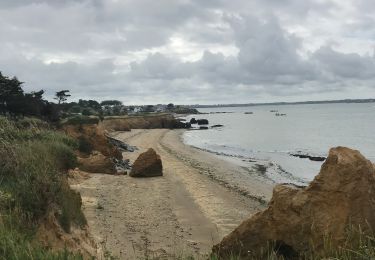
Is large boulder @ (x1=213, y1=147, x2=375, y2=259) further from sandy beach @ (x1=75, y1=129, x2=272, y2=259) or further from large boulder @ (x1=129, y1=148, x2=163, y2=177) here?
large boulder @ (x1=129, y1=148, x2=163, y2=177)

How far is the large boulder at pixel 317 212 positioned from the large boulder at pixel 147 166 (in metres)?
13.3

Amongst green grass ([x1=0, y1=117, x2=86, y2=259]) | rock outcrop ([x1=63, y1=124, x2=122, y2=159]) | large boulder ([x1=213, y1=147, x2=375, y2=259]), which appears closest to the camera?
green grass ([x1=0, y1=117, x2=86, y2=259])

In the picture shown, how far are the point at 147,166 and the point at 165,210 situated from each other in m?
7.23

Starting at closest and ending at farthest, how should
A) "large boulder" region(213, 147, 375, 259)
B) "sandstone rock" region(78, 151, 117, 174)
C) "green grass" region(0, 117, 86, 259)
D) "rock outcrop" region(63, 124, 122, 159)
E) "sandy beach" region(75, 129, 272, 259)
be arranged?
"green grass" region(0, 117, 86, 259)
"large boulder" region(213, 147, 375, 259)
"sandy beach" region(75, 129, 272, 259)
"sandstone rock" region(78, 151, 117, 174)
"rock outcrop" region(63, 124, 122, 159)

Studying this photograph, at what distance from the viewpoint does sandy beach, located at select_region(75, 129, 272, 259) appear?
35.6 feet

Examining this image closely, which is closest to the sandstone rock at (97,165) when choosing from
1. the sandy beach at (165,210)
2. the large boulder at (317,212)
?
the sandy beach at (165,210)

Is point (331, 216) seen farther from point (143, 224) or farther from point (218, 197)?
point (218, 197)

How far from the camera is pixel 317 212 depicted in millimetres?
8000

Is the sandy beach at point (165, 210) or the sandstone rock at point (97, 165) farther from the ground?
the sandstone rock at point (97, 165)

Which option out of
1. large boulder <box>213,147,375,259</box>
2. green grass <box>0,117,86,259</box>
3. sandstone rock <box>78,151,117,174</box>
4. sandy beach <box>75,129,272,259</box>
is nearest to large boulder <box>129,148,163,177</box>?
sandy beach <box>75,129,272,259</box>

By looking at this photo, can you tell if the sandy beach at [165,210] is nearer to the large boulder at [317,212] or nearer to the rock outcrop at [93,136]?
the large boulder at [317,212]

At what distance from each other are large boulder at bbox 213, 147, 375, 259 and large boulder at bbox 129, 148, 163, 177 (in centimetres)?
1329

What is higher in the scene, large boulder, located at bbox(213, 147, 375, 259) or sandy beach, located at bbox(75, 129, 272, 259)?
large boulder, located at bbox(213, 147, 375, 259)

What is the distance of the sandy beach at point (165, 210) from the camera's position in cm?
1086
